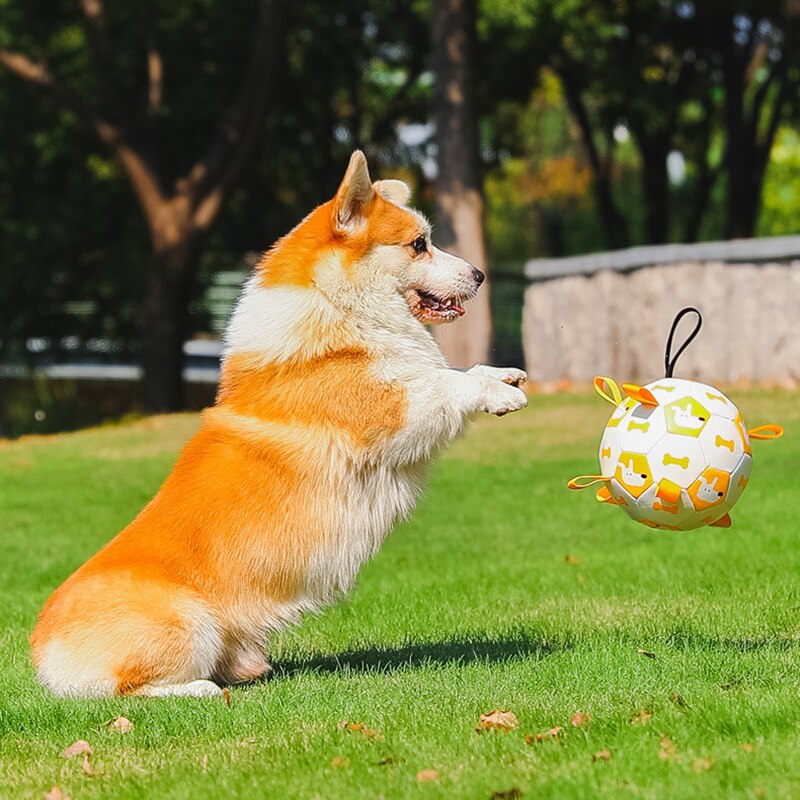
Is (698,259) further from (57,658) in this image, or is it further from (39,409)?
(39,409)

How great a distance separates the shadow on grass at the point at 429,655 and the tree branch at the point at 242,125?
1580 centimetres

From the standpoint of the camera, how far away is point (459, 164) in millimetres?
20641

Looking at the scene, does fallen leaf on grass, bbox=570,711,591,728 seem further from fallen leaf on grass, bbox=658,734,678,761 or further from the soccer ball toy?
the soccer ball toy

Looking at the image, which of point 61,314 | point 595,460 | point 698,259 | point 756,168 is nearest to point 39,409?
point 61,314

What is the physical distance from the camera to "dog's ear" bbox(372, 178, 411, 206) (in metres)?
6.63

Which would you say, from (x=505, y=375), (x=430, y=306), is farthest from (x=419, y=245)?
(x=505, y=375)

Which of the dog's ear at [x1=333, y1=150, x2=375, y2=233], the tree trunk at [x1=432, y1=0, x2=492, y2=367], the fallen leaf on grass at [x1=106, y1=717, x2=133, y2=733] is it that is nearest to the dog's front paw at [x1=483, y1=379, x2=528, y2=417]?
the dog's ear at [x1=333, y1=150, x2=375, y2=233]

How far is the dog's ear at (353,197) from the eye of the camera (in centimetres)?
604

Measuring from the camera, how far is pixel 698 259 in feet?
63.5

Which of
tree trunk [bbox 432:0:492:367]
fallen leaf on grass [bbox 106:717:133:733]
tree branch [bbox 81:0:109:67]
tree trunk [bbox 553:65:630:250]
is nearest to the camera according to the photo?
fallen leaf on grass [bbox 106:717:133:733]

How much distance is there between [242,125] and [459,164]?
12.0 feet

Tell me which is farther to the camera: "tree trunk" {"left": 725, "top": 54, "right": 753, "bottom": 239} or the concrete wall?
"tree trunk" {"left": 725, "top": 54, "right": 753, "bottom": 239}

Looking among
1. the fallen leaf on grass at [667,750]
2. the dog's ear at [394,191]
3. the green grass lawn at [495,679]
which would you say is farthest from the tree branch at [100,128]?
the fallen leaf on grass at [667,750]

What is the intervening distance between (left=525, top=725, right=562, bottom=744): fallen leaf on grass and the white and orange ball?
1.23 metres
